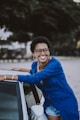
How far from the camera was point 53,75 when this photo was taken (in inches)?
150

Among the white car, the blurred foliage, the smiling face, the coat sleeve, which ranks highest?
the blurred foliage

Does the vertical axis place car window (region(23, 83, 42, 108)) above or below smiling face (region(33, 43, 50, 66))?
below

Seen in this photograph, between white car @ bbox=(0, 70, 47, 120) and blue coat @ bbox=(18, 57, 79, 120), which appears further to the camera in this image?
blue coat @ bbox=(18, 57, 79, 120)

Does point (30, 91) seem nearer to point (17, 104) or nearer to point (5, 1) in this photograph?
point (17, 104)

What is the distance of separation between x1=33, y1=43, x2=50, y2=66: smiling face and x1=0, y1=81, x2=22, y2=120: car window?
0.28 metres

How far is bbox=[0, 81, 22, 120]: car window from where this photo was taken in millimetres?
3764

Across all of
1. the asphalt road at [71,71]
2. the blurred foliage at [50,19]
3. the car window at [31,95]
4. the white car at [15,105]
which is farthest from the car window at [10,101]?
the blurred foliage at [50,19]

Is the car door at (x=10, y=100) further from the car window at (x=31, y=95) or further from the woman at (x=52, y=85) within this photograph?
the car window at (x=31, y=95)

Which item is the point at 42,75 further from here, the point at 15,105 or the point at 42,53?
the point at 15,105

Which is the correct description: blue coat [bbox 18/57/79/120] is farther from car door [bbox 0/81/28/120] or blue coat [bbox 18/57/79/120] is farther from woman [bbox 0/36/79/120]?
car door [bbox 0/81/28/120]

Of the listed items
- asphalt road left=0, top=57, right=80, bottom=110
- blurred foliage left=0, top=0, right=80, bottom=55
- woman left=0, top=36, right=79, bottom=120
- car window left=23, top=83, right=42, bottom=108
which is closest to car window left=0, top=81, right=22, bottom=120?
woman left=0, top=36, right=79, bottom=120

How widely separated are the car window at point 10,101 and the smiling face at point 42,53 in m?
0.28

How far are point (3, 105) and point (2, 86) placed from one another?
0.53 ft

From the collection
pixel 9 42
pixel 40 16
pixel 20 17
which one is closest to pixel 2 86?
pixel 20 17
